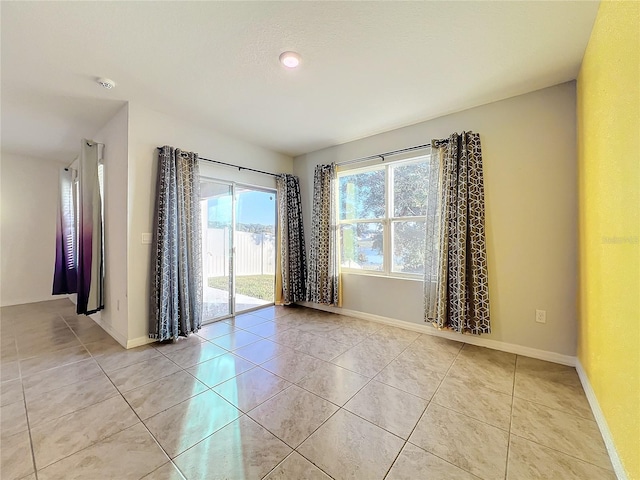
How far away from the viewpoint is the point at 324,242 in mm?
3986

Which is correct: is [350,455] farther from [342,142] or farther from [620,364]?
[342,142]

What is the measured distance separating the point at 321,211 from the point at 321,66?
2.12m

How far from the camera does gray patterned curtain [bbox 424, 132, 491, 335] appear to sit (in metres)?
2.68

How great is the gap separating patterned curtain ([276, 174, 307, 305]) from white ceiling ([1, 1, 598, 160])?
4.50 feet

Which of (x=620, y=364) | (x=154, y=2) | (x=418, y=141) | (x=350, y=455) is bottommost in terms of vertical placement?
(x=350, y=455)

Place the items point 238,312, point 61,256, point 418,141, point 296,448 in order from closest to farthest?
point 296,448, point 418,141, point 238,312, point 61,256

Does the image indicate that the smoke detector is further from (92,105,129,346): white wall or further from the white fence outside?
the white fence outside

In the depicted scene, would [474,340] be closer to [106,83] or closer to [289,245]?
[289,245]

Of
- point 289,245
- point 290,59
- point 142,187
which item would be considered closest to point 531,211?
point 290,59

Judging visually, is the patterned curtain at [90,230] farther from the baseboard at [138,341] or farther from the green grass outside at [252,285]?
the green grass outside at [252,285]

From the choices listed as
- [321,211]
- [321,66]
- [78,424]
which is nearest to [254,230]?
[321,211]

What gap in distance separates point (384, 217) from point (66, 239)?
5.29m

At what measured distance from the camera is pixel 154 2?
60.6 inches

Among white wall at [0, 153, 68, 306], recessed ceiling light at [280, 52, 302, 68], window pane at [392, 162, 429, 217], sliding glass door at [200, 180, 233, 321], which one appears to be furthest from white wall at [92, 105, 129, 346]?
window pane at [392, 162, 429, 217]
